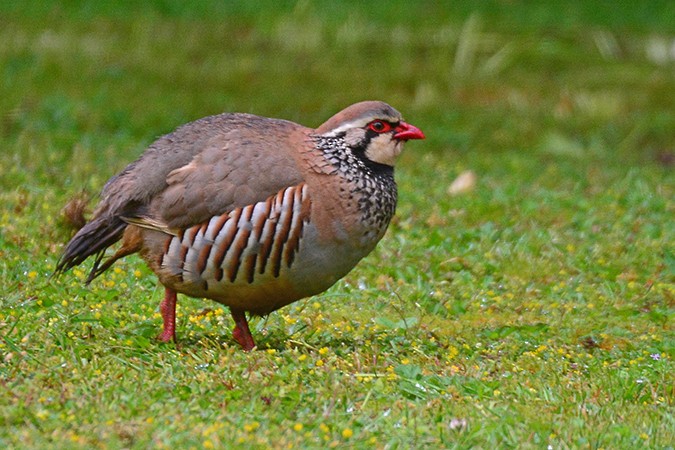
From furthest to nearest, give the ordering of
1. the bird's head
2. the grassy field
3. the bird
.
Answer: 1. the bird's head
2. the bird
3. the grassy field

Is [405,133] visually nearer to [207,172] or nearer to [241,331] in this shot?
[207,172]

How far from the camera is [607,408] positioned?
18.6 ft

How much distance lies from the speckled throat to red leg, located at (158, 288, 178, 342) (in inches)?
41.4

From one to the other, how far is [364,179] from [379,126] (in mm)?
305

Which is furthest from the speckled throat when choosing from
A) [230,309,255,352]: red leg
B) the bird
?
[230,309,255,352]: red leg

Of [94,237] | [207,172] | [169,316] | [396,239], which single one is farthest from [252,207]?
[396,239]

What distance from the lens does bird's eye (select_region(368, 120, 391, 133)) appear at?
654cm

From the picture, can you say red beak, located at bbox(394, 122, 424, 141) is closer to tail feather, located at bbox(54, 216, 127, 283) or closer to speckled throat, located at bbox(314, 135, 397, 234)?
speckled throat, located at bbox(314, 135, 397, 234)

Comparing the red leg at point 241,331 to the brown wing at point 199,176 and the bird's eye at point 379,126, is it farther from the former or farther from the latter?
the bird's eye at point 379,126

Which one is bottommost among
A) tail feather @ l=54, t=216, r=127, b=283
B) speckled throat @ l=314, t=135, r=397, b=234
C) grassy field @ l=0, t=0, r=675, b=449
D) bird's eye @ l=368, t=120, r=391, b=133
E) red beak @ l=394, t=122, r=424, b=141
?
grassy field @ l=0, t=0, r=675, b=449

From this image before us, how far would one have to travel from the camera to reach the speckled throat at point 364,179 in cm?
639

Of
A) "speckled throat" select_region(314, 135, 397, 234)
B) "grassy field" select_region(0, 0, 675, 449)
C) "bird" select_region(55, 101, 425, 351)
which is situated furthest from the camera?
"speckled throat" select_region(314, 135, 397, 234)

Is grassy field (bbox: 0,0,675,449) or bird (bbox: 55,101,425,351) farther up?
bird (bbox: 55,101,425,351)

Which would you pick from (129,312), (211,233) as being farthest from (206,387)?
(129,312)
